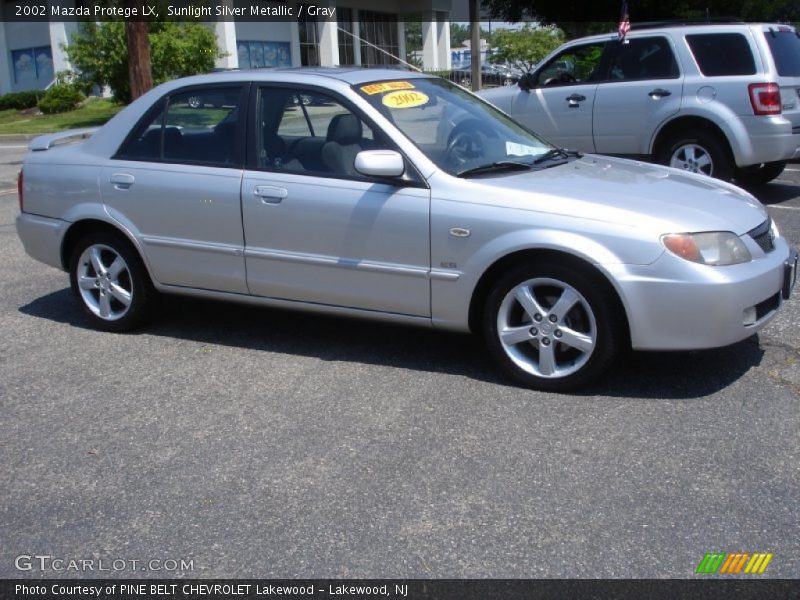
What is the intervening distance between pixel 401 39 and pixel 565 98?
37.7m

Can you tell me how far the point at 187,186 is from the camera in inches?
226

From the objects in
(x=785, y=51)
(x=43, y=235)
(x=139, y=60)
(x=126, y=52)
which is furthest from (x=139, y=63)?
(x=43, y=235)

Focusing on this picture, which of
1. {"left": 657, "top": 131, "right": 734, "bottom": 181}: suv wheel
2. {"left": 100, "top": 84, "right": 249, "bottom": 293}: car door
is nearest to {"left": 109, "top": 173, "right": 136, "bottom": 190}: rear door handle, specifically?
{"left": 100, "top": 84, "right": 249, "bottom": 293}: car door

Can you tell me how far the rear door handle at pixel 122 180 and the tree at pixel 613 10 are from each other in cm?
2439

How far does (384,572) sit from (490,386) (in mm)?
1872

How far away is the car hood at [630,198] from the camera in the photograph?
470cm

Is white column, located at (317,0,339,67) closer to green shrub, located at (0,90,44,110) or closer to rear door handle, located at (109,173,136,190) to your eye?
green shrub, located at (0,90,44,110)

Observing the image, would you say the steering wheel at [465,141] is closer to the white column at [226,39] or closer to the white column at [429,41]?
the white column at [226,39]

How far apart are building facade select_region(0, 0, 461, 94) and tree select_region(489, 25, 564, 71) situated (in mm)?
6046

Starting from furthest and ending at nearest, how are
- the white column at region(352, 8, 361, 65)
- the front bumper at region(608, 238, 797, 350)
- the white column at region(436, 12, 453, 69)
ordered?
the white column at region(436, 12, 453, 69) < the white column at region(352, 8, 361, 65) < the front bumper at region(608, 238, 797, 350)

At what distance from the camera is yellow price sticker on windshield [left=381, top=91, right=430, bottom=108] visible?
5477mm

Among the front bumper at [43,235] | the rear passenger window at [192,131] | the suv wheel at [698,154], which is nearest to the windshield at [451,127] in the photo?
the rear passenger window at [192,131]

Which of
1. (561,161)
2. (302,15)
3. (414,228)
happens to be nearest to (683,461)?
(414,228)

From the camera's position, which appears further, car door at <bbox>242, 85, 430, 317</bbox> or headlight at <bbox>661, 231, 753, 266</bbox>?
car door at <bbox>242, 85, 430, 317</bbox>
